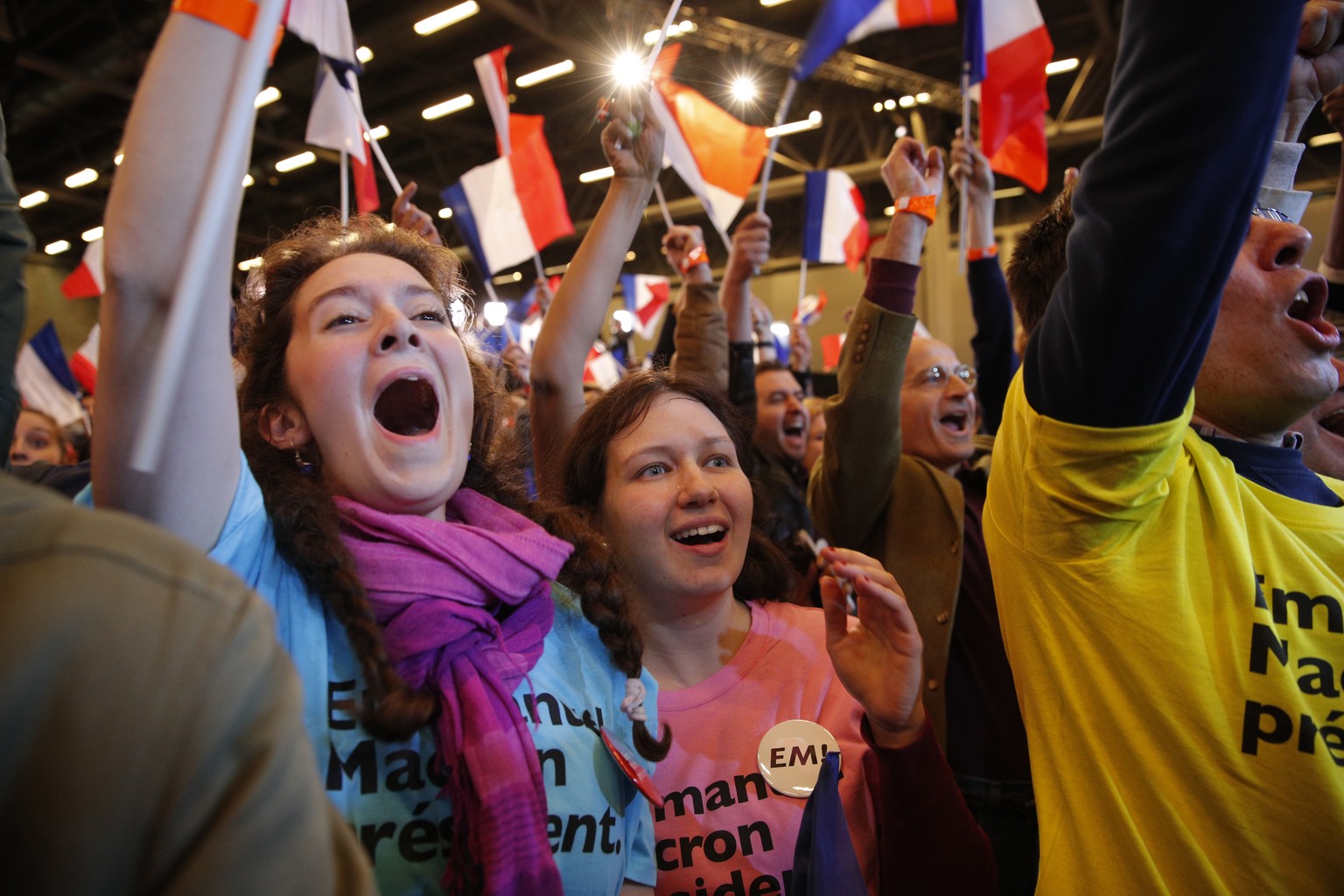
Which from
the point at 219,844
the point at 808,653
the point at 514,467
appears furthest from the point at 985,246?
the point at 219,844

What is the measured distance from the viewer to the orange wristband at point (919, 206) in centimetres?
202

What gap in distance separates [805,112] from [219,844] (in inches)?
495

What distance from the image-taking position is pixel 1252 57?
2.77 feet

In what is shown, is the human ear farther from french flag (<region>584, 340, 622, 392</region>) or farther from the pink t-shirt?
french flag (<region>584, 340, 622, 392</region>)

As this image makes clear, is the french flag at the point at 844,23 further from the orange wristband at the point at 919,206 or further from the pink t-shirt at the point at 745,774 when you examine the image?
the pink t-shirt at the point at 745,774

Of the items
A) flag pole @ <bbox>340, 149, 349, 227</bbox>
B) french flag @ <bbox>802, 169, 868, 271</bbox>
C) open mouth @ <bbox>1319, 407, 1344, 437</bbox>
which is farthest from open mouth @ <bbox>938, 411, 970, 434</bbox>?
french flag @ <bbox>802, 169, 868, 271</bbox>

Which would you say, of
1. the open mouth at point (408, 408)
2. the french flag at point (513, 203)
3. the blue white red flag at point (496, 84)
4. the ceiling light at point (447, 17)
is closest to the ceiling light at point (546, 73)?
the ceiling light at point (447, 17)

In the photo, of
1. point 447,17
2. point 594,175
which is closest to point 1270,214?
point 447,17

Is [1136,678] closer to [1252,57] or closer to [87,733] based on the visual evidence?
[1252,57]

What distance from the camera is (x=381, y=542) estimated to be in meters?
1.14

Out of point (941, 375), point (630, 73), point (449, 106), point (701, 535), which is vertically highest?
point (449, 106)

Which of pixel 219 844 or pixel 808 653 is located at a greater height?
pixel 219 844

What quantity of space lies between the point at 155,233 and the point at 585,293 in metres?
1.02

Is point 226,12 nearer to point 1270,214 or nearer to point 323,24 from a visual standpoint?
point 1270,214
